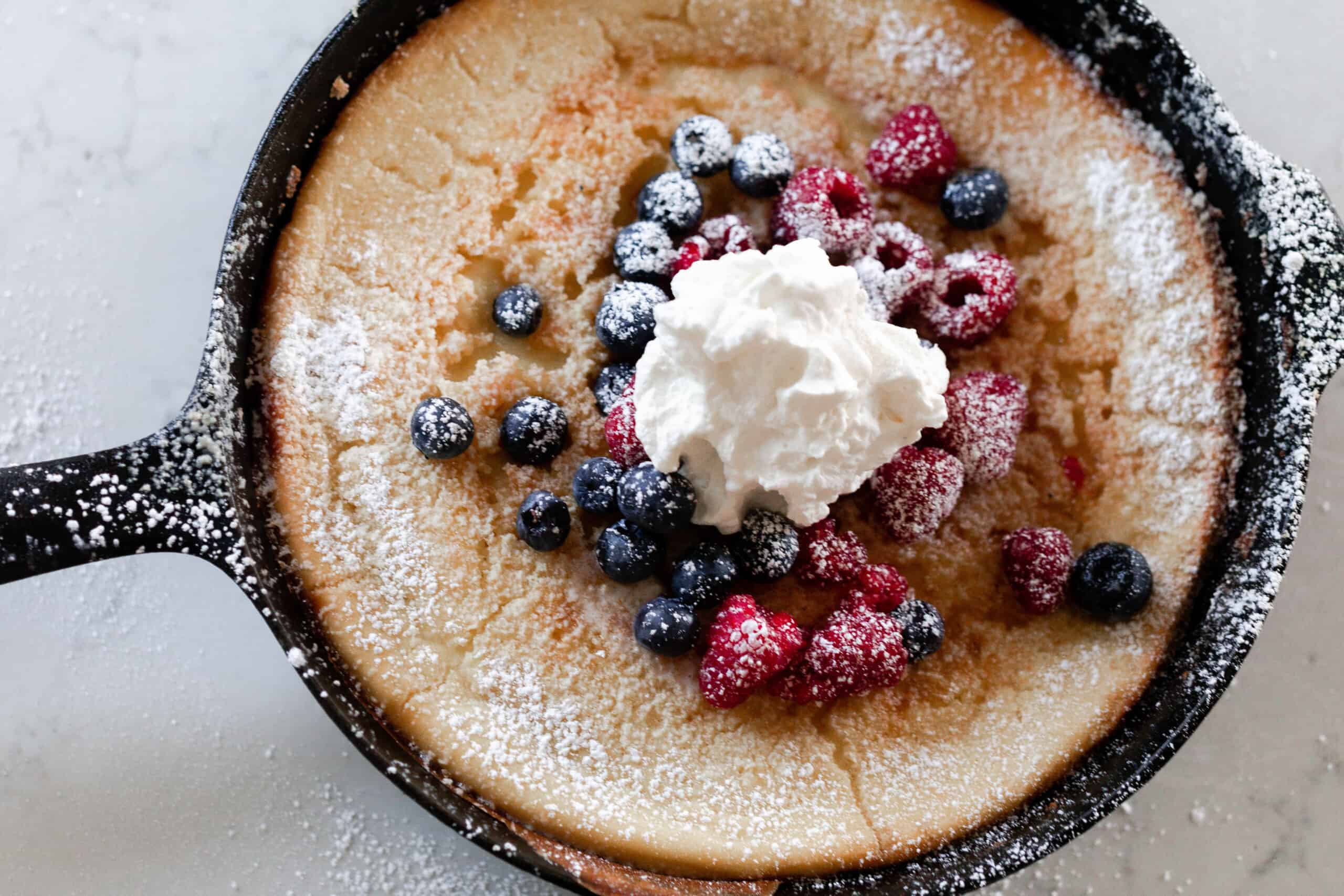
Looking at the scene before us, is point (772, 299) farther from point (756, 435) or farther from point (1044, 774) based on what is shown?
point (1044, 774)

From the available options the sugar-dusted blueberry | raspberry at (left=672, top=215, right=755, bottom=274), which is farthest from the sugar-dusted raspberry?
the sugar-dusted blueberry

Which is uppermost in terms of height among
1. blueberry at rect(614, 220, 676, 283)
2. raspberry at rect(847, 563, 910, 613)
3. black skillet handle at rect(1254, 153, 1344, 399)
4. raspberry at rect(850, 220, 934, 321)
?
black skillet handle at rect(1254, 153, 1344, 399)

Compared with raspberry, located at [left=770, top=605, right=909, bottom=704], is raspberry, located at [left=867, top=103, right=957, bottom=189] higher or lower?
higher

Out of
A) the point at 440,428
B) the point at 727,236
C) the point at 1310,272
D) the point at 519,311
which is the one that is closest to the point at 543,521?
the point at 440,428

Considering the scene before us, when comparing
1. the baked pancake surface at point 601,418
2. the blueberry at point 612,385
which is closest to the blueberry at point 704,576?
the baked pancake surface at point 601,418

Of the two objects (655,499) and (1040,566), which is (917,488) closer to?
(1040,566)

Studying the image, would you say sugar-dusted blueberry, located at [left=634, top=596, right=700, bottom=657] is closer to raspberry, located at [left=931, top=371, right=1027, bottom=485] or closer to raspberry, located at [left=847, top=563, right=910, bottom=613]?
raspberry, located at [left=847, top=563, right=910, bottom=613]
